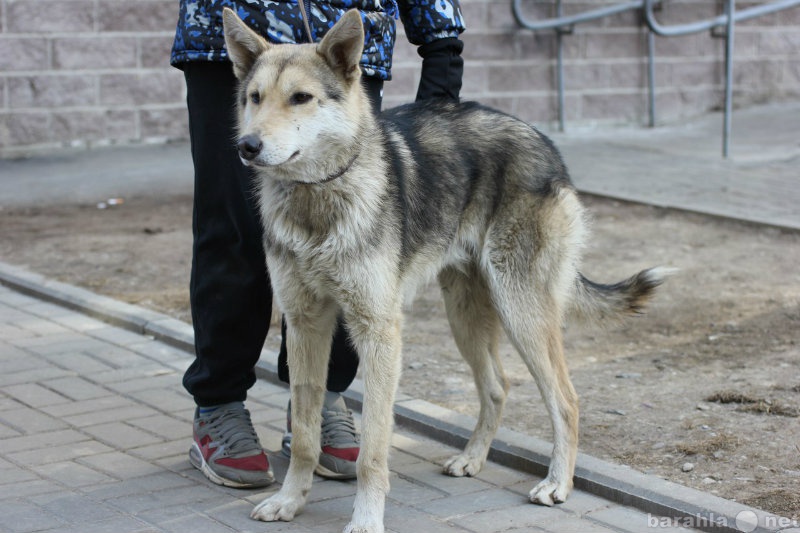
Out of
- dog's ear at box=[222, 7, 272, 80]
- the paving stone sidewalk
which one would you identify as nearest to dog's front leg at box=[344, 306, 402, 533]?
the paving stone sidewalk

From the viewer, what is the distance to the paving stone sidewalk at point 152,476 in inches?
146

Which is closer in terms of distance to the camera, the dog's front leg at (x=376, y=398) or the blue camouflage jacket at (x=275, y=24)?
the dog's front leg at (x=376, y=398)

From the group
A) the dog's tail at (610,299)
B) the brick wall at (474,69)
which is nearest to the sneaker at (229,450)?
the dog's tail at (610,299)

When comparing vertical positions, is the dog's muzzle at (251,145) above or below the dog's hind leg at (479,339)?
above

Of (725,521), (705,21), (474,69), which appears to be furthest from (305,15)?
(705,21)

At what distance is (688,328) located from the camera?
6016mm

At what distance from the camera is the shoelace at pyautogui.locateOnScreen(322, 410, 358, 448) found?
4238mm

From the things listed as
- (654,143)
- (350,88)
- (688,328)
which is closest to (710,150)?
(654,143)

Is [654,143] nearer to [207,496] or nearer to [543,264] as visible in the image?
[543,264]

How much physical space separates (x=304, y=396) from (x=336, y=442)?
0.41 meters

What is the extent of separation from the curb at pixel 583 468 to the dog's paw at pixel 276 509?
3.09 ft

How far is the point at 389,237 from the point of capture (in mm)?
3740

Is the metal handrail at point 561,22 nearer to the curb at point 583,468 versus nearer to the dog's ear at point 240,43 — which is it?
the curb at point 583,468

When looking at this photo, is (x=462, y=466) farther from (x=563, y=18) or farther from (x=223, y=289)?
(x=563, y=18)
